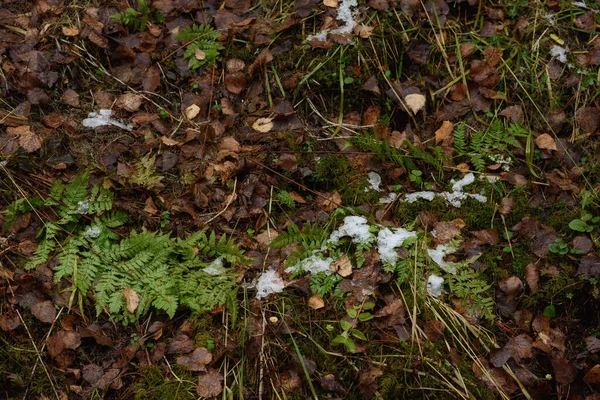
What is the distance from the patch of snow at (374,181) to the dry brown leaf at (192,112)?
4.61 feet

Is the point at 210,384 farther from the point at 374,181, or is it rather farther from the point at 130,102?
the point at 130,102

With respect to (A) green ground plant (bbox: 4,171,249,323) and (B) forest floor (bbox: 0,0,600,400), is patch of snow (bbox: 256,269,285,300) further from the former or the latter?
(A) green ground plant (bbox: 4,171,249,323)

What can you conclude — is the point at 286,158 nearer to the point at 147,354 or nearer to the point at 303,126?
the point at 303,126

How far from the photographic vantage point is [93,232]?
331cm

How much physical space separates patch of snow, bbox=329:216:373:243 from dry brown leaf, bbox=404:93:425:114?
3.28 feet

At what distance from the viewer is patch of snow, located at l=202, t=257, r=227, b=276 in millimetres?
3213

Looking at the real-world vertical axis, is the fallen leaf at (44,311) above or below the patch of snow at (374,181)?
below

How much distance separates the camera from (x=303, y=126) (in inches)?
152

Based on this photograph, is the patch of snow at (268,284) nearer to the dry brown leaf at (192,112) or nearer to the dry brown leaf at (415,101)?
the dry brown leaf at (192,112)

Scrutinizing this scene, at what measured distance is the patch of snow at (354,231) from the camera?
3291mm

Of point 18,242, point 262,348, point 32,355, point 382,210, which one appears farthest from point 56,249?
point 382,210

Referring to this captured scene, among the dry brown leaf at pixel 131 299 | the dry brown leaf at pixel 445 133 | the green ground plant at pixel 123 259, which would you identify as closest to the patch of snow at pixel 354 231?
the green ground plant at pixel 123 259

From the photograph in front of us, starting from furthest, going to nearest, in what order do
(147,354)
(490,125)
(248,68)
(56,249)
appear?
1. (248,68)
2. (490,125)
3. (56,249)
4. (147,354)

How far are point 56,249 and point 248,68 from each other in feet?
6.31
